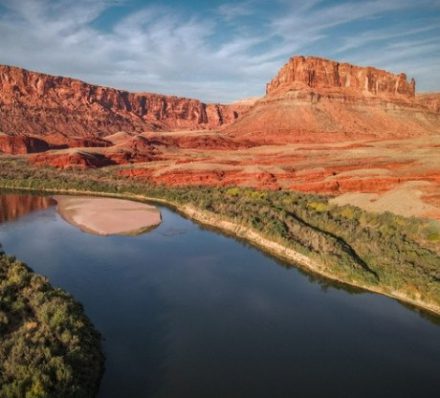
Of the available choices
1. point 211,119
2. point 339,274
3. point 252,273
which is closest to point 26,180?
point 252,273

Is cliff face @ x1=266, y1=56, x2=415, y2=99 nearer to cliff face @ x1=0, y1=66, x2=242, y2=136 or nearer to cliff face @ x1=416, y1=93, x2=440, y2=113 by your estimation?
cliff face @ x1=416, y1=93, x2=440, y2=113

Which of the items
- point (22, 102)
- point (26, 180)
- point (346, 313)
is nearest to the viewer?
point (346, 313)

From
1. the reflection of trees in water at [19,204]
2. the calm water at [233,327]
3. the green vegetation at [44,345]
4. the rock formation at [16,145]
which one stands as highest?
the rock formation at [16,145]

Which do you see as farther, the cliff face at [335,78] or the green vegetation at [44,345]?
the cliff face at [335,78]

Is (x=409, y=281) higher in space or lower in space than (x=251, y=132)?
lower

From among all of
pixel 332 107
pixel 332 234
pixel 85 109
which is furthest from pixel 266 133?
pixel 332 234

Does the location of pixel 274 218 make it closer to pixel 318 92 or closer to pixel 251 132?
pixel 251 132

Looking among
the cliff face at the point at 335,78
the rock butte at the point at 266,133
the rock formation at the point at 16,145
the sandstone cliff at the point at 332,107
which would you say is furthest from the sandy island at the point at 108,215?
the cliff face at the point at 335,78

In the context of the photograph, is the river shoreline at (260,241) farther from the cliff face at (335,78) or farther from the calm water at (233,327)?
the cliff face at (335,78)

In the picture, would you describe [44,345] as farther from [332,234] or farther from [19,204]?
[19,204]
